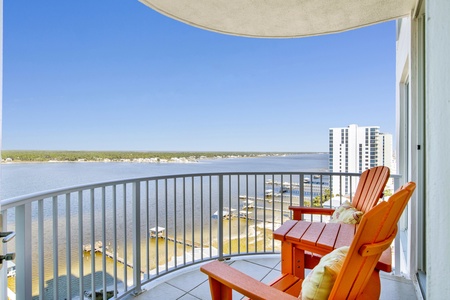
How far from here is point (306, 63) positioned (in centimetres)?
1498

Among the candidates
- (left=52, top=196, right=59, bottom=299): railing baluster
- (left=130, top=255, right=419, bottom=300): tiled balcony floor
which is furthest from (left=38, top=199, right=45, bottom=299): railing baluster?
(left=130, top=255, right=419, bottom=300): tiled balcony floor

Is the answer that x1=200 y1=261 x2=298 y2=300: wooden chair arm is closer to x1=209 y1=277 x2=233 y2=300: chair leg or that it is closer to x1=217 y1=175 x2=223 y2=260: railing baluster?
x1=209 y1=277 x2=233 y2=300: chair leg

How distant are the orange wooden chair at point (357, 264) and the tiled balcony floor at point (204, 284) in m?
1.44

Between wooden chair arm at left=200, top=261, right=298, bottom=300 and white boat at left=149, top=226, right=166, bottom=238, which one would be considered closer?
wooden chair arm at left=200, top=261, right=298, bottom=300

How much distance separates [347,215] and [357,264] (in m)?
1.67

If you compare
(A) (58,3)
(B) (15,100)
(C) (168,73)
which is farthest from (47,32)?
(C) (168,73)

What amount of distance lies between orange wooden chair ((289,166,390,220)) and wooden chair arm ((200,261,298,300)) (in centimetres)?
168

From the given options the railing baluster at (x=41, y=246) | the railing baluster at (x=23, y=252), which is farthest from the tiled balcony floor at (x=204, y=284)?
the railing baluster at (x=23, y=252)

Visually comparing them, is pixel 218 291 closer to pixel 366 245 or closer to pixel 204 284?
pixel 366 245

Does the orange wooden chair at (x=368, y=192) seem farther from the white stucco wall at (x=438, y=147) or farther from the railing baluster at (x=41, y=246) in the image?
the railing baluster at (x=41, y=246)

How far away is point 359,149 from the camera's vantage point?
5004 millimetres

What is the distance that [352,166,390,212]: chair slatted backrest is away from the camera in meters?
2.50

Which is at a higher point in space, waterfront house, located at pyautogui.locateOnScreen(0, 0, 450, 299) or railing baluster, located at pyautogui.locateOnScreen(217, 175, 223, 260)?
waterfront house, located at pyautogui.locateOnScreen(0, 0, 450, 299)

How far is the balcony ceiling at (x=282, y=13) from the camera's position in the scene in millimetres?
2494
